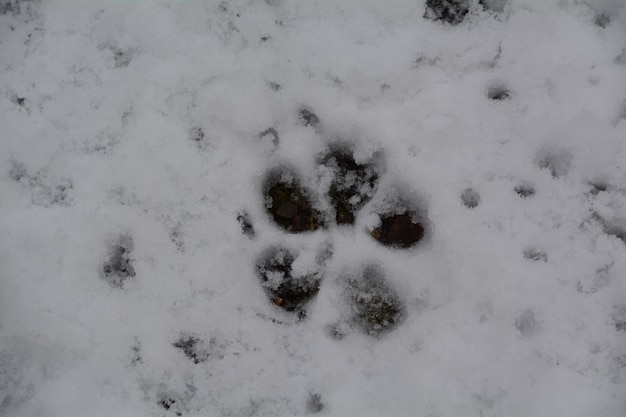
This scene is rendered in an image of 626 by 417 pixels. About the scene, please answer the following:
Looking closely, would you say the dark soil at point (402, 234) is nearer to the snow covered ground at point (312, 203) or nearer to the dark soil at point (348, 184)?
the snow covered ground at point (312, 203)

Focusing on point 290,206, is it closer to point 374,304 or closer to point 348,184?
point 348,184

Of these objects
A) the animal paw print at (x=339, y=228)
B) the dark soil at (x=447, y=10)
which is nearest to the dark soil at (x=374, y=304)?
the animal paw print at (x=339, y=228)

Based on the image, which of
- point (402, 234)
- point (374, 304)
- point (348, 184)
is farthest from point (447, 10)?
point (374, 304)

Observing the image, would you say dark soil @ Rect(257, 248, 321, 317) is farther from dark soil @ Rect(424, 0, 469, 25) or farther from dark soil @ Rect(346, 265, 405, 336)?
dark soil @ Rect(424, 0, 469, 25)

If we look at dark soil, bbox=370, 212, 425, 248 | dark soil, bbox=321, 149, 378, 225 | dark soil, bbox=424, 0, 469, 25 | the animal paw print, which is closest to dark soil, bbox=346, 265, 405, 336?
the animal paw print

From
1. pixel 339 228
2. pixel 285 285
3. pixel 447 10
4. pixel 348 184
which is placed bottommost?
pixel 285 285

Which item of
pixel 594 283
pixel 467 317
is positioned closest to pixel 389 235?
pixel 467 317
